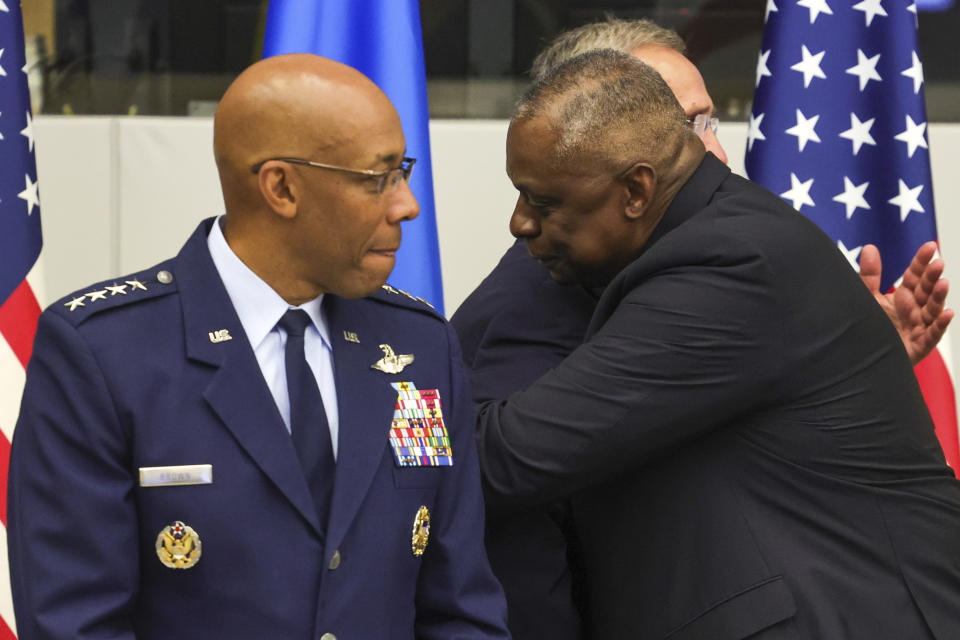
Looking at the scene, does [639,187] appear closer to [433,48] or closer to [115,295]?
[115,295]

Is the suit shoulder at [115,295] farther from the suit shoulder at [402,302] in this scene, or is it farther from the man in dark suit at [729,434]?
the man in dark suit at [729,434]

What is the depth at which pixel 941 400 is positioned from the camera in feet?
10.3

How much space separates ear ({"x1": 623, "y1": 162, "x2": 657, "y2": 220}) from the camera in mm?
1978

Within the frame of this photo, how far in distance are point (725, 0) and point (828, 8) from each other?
78 centimetres

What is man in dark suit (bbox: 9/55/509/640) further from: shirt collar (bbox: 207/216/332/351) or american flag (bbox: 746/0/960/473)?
american flag (bbox: 746/0/960/473)

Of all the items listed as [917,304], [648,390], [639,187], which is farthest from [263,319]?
[917,304]

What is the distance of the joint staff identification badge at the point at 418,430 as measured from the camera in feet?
5.23

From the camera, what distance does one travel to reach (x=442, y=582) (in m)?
1.62

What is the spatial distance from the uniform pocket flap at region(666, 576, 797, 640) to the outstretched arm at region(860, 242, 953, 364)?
0.65 meters

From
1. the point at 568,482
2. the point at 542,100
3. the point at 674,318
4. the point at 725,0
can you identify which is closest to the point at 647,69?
the point at 542,100

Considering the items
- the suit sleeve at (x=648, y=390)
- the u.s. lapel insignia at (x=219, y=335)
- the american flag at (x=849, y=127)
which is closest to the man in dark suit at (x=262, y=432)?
the u.s. lapel insignia at (x=219, y=335)

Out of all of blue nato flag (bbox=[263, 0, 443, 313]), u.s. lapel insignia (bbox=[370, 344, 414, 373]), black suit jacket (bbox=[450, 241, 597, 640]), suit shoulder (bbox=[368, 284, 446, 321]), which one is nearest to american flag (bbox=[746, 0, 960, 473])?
blue nato flag (bbox=[263, 0, 443, 313])

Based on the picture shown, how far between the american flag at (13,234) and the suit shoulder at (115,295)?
1.47 m

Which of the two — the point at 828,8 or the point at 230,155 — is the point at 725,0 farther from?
the point at 230,155
